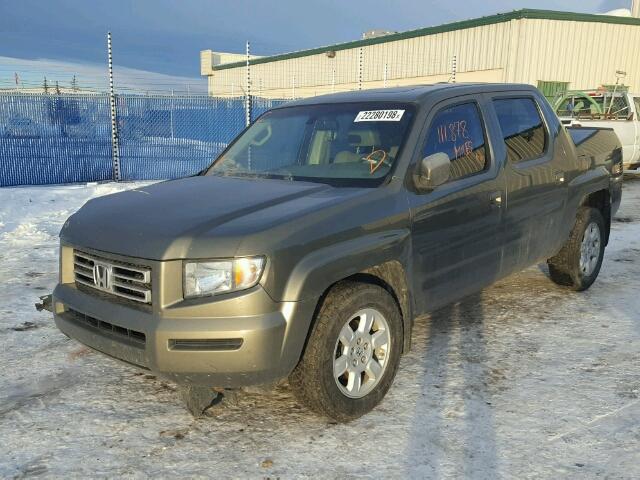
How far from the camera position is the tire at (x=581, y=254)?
5340mm

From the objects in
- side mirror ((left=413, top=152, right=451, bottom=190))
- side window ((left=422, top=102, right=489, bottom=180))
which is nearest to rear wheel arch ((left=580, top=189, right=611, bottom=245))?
side window ((left=422, top=102, right=489, bottom=180))

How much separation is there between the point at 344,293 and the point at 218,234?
0.76 metres


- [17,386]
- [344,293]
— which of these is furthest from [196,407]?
[17,386]

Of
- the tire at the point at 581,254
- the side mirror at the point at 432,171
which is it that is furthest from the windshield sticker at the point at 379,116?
the tire at the point at 581,254

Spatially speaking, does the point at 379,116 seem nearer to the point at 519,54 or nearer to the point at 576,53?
the point at 519,54

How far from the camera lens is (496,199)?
4.14 m

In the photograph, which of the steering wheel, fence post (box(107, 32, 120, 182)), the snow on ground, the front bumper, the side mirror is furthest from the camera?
fence post (box(107, 32, 120, 182))

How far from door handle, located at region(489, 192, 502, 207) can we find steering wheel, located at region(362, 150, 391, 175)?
91 centimetres

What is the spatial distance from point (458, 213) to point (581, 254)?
7.30 feet

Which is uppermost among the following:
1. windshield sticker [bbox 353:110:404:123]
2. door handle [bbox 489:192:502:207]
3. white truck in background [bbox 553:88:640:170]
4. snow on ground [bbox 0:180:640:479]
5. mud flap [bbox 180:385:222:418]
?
white truck in background [bbox 553:88:640:170]

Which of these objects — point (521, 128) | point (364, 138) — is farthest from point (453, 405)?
point (521, 128)

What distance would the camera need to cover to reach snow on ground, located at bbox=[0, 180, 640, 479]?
2.89 m

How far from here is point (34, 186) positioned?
42.7ft

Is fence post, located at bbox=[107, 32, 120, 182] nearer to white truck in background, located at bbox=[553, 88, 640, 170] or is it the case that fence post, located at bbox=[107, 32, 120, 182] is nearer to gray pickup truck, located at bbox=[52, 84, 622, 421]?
gray pickup truck, located at bbox=[52, 84, 622, 421]
